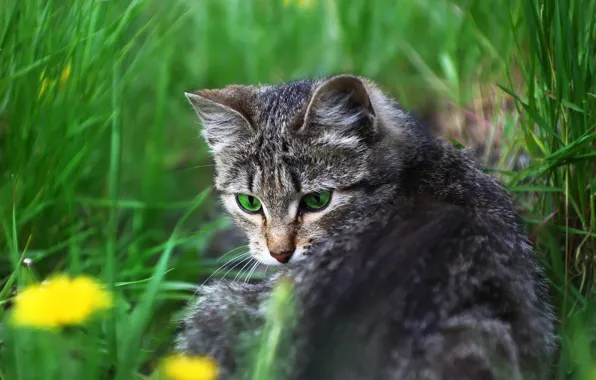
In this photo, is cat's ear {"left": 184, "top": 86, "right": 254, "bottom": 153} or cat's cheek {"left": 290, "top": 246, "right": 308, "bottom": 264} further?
cat's ear {"left": 184, "top": 86, "right": 254, "bottom": 153}

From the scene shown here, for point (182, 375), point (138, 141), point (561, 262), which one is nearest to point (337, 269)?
point (182, 375)

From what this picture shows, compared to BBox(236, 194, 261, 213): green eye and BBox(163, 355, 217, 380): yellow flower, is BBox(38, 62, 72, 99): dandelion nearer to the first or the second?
BBox(236, 194, 261, 213): green eye

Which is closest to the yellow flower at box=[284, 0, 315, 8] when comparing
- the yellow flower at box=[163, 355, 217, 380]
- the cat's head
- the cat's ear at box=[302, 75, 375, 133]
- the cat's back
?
the cat's head

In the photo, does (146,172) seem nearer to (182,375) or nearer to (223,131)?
(223,131)

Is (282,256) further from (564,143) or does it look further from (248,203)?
(564,143)

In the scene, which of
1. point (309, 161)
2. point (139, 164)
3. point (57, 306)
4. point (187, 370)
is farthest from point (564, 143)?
point (139, 164)

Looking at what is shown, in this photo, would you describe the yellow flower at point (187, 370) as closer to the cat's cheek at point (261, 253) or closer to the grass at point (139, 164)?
the grass at point (139, 164)
